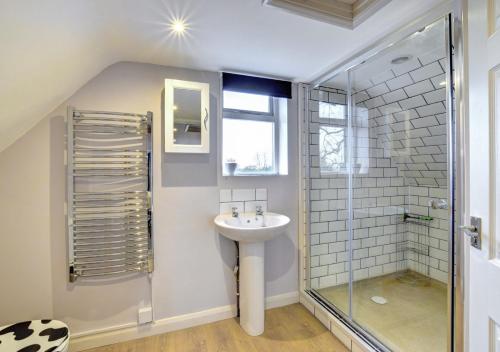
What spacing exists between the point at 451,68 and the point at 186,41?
1551 mm

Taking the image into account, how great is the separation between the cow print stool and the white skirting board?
1.15 feet

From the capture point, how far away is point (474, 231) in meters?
1.01

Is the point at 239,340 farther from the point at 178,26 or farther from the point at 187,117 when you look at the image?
the point at 178,26

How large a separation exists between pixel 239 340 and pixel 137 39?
2313mm

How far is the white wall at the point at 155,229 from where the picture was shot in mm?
1704

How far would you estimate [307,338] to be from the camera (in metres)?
1.95

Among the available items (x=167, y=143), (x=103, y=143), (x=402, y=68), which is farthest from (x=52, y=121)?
(x=402, y=68)

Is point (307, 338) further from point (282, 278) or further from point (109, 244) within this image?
point (109, 244)

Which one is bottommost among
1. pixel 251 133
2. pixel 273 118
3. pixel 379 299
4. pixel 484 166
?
pixel 379 299

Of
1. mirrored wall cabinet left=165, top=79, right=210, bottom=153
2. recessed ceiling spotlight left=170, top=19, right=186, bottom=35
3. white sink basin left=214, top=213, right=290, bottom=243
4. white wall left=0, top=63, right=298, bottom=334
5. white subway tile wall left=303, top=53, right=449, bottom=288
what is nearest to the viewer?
recessed ceiling spotlight left=170, top=19, right=186, bottom=35

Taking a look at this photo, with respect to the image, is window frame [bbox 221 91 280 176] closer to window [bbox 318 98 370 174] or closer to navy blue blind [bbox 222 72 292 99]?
navy blue blind [bbox 222 72 292 99]

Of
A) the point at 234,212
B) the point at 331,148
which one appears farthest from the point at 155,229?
the point at 331,148

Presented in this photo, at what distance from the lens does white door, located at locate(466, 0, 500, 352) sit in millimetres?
910

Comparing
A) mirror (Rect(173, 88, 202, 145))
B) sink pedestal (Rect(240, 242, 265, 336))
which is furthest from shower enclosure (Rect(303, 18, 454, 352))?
mirror (Rect(173, 88, 202, 145))
